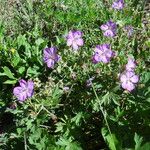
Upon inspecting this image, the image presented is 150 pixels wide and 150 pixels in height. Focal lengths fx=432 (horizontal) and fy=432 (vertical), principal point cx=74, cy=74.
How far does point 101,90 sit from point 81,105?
0.77ft

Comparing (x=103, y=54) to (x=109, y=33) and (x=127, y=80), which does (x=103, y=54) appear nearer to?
(x=127, y=80)

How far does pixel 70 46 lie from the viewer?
3072 mm

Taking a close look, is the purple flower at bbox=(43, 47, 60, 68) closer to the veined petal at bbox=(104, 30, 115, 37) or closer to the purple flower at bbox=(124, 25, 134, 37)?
the veined petal at bbox=(104, 30, 115, 37)

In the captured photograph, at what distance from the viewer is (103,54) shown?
279 centimetres

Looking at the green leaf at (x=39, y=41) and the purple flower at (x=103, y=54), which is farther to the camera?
the green leaf at (x=39, y=41)

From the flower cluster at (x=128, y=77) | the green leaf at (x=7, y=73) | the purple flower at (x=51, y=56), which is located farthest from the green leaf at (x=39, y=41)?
the flower cluster at (x=128, y=77)

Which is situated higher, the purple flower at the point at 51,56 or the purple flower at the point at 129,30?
the purple flower at the point at 129,30

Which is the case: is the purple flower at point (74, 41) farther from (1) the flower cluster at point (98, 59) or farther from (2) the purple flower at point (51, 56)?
(2) the purple flower at point (51, 56)

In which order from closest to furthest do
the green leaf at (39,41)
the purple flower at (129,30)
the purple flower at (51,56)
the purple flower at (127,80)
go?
the purple flower at (127,80)
the purple flower at (51,56)
the purple flower at (129,30)
the green leaf at (39,41)

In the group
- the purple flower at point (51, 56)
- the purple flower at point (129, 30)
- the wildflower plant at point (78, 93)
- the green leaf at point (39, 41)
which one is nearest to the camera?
the wildflower plant at point (78, 93)

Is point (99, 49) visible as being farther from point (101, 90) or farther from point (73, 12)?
point (73, 12)

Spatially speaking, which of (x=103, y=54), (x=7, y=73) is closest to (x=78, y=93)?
(x=103, y=54)

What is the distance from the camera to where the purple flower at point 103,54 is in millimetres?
2801

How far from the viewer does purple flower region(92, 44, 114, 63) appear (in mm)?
2801
